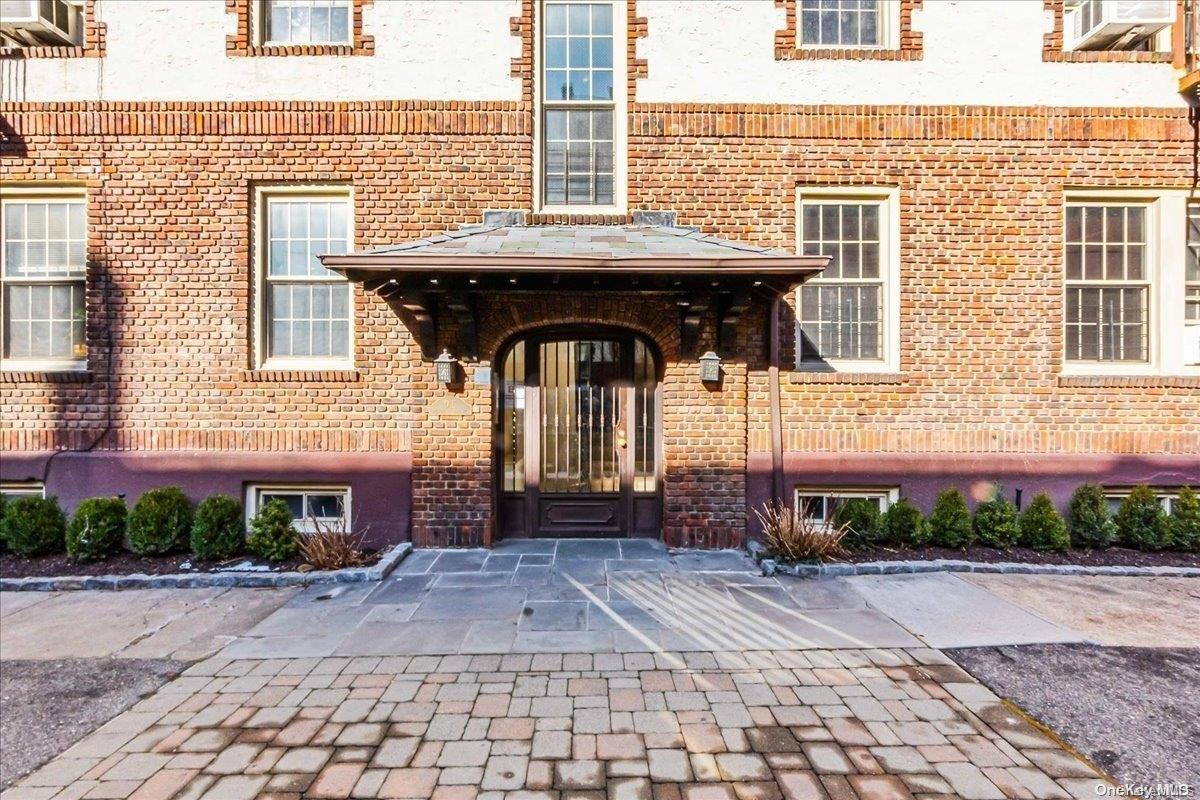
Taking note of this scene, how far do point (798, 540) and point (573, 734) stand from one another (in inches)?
126

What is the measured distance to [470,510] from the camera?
6.02 metres

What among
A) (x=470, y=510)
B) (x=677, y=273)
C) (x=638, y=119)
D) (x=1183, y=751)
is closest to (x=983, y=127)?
(x=638, y=119)

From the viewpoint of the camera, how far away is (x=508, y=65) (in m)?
6.14

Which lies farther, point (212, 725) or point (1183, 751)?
point (212, 725)

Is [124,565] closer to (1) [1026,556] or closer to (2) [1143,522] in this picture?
(1) [1026,556]

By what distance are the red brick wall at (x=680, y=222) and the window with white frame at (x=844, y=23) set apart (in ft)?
3.24

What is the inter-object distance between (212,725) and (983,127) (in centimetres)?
855

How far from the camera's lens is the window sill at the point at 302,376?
6062 millimetres

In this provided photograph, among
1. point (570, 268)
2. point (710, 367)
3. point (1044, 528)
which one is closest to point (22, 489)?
point (570, 268)

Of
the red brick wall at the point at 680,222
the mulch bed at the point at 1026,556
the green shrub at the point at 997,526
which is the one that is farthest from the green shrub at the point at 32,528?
the green shrub at the point at 997,526

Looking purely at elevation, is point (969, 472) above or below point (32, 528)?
above

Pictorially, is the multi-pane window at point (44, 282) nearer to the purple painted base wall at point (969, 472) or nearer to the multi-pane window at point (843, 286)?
the purple painted base wall at point (969, 472)

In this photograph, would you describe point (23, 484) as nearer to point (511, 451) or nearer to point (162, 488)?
point (162, 488)

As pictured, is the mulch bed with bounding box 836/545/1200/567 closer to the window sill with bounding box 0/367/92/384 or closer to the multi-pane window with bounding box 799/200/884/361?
the multi-pane window with bounding box 799/200/884/361
